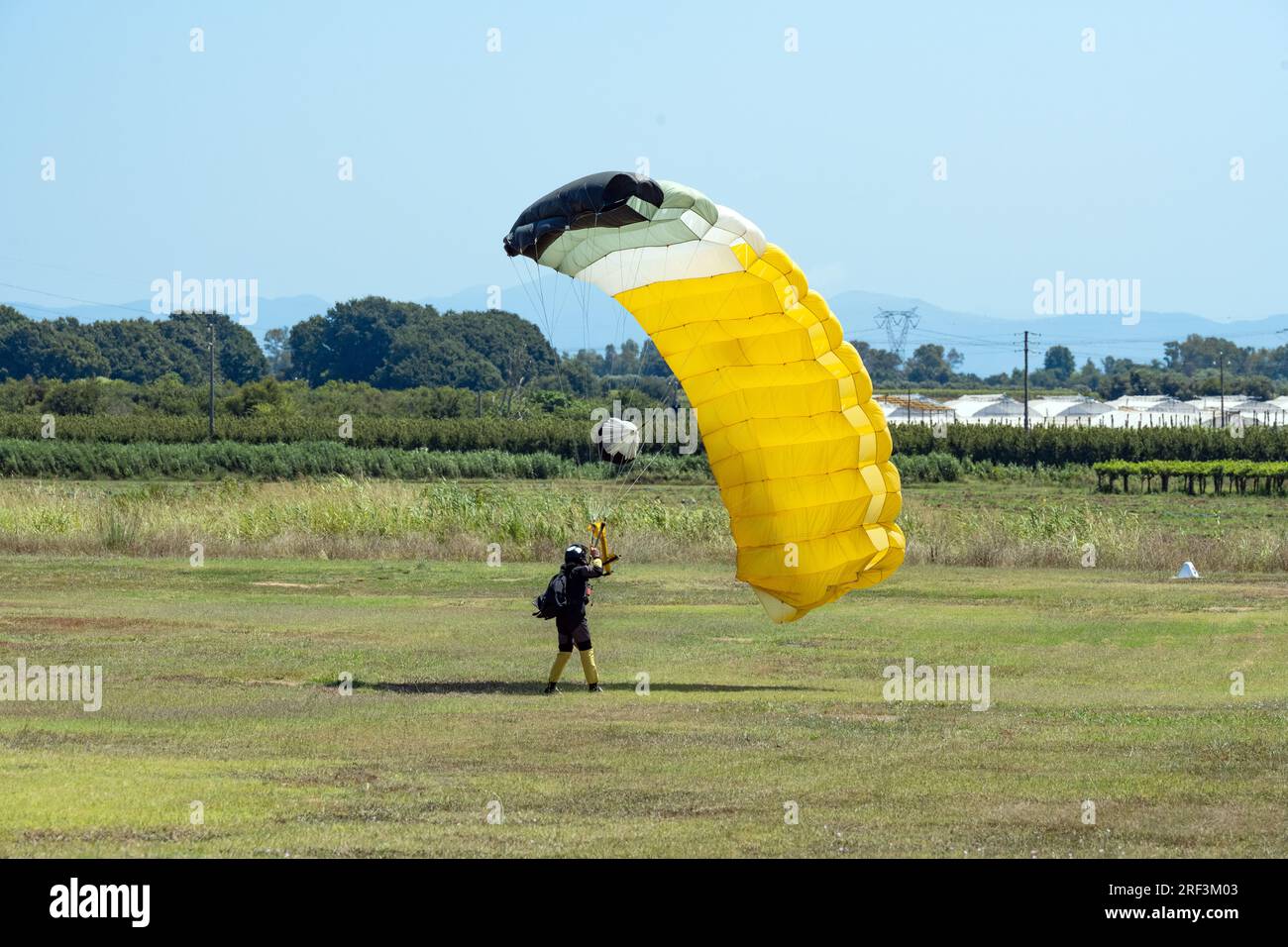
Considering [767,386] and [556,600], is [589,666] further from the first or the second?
[767,386]

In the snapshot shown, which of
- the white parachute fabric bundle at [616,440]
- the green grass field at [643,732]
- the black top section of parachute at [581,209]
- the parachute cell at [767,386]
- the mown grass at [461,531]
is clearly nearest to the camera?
the green grass field at [643,732]

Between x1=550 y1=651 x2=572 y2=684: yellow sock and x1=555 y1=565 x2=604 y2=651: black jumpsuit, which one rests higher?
x1=555 y1=565 x2=604 y2=651: black jumpsuit

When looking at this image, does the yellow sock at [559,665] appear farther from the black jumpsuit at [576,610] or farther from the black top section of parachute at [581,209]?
the black top section of parachute at [581,209]

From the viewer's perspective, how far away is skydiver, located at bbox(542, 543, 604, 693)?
56.3 feet

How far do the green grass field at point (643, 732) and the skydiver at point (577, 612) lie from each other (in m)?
0.38

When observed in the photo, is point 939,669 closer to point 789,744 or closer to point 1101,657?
point 1101,657

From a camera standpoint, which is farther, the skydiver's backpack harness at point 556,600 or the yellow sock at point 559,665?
the yellow sock at point 559,665

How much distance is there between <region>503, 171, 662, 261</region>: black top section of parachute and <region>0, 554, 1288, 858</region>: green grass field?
15.6 ft

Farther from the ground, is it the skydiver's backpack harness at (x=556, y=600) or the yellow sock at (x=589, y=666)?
the skydiver's backpack harness at (x=556, y=600)

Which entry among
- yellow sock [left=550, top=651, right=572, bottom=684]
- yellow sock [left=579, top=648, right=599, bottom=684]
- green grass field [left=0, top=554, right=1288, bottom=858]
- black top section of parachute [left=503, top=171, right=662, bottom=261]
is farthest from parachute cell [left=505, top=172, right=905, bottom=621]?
yellow sock [left=550, top=651, right=572, bottom=684]

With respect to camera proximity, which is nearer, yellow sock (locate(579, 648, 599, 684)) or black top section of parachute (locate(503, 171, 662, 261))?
black top section of parachute (locate(503, 171, 662, 261))

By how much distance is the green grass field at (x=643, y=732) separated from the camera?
36.8 feet

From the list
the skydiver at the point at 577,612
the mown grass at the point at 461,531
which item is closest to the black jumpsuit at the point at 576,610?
the skydiver at the point at 577,612

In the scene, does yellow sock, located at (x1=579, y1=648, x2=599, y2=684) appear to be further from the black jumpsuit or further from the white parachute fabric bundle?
the white parachute fabric bundle
